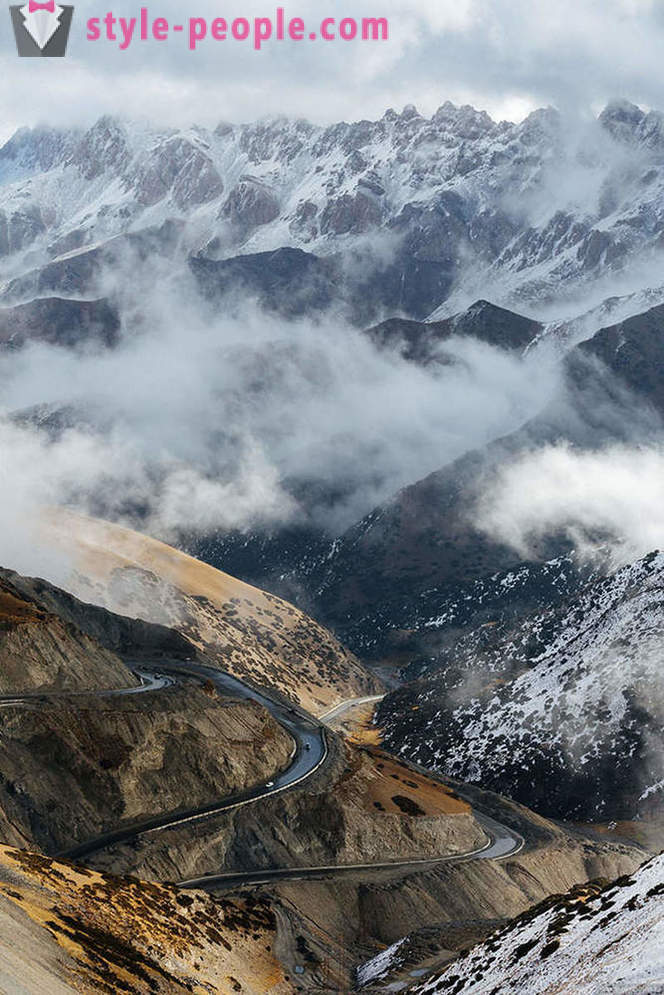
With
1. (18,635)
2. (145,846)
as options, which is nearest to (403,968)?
(145,846)

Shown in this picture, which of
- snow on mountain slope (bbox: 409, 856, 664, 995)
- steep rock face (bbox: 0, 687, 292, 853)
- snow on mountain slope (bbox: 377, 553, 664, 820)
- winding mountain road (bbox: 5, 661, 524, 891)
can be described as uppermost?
snow on mountain slope (bbox: 409, 856, 664, 995)

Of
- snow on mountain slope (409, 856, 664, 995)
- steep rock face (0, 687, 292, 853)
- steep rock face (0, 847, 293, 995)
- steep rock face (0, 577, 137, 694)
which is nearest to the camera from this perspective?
snow on mountain slope (409, 856, 664, 995)

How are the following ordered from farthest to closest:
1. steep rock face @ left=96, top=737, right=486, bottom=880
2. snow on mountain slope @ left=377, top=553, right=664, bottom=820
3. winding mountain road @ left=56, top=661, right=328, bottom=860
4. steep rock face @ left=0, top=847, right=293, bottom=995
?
1. snow on mountain slope @ left=377, top=553, right=664, bottom=820
2. winding mountain road @ left=56, top=661, right=328, bottom=860
3. steep rock face @ left=96, top=737, right=486, bottom=880
4. steep rock face @ left=0, top=847, right=293, bottom=995

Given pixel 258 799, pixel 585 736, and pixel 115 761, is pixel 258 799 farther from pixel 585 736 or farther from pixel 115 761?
pixel 585 736

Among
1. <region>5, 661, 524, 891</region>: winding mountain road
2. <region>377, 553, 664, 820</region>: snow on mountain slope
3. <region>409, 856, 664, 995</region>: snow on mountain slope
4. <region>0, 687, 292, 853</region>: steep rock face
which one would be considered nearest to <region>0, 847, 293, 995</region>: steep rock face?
<region>409, 856, 664, 995</region>: snow on mountain slope

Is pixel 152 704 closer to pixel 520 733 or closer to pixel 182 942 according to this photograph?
pixel 182 942

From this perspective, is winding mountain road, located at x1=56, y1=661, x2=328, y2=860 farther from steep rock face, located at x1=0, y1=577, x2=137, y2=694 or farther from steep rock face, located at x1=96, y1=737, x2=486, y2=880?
steep rock face, located at x1=0, y1=577, x2=137, y2=694
